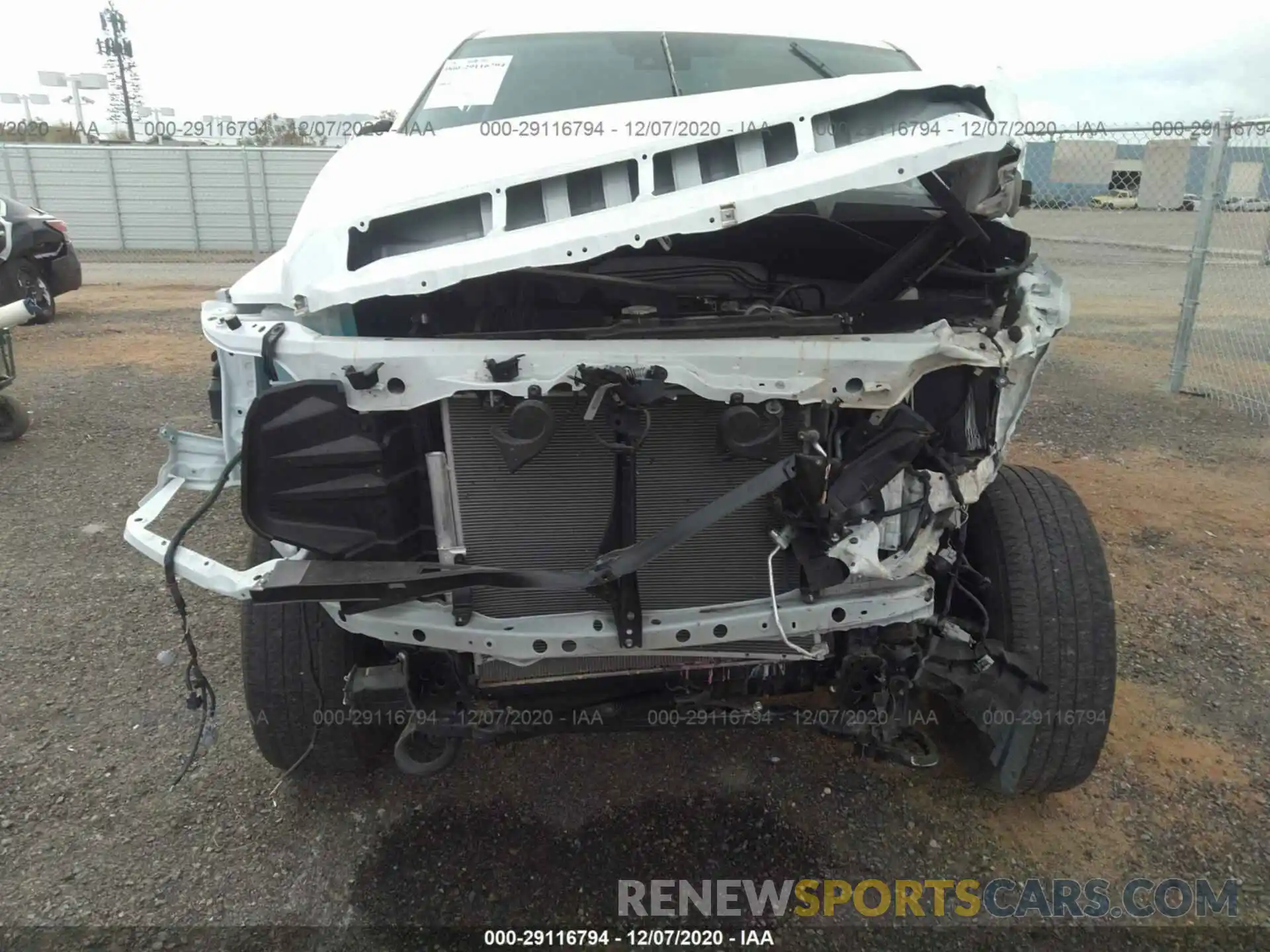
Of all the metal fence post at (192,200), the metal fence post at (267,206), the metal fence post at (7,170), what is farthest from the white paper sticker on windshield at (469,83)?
the metal fence post at (7,170)

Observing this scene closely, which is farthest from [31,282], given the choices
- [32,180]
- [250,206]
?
[32,180]

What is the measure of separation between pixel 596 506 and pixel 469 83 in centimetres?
181

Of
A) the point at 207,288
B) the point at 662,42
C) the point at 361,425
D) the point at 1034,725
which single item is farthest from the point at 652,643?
the point at 207,288

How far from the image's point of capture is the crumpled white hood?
174cm

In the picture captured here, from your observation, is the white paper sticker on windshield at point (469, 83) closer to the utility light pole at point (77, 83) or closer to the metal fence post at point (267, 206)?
the metal fence post at point (267, 206)

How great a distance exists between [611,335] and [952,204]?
85cm

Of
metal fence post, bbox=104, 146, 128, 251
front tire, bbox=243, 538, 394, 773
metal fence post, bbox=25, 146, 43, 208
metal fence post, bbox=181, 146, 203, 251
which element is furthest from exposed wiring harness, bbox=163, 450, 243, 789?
metal fence post, bbox=25, 146, 43, 208

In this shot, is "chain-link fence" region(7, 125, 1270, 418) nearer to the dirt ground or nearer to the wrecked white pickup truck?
the wrecked white pickup truck

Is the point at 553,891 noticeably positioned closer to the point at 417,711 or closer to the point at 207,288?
the point at 417,711

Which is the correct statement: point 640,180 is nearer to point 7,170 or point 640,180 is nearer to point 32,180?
point 32,180

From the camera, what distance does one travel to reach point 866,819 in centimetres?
236

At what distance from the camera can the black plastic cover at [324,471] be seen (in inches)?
68.9

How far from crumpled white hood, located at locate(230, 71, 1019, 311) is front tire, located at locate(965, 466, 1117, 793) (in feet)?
3.41

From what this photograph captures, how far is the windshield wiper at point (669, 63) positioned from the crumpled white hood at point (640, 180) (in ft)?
2.82
